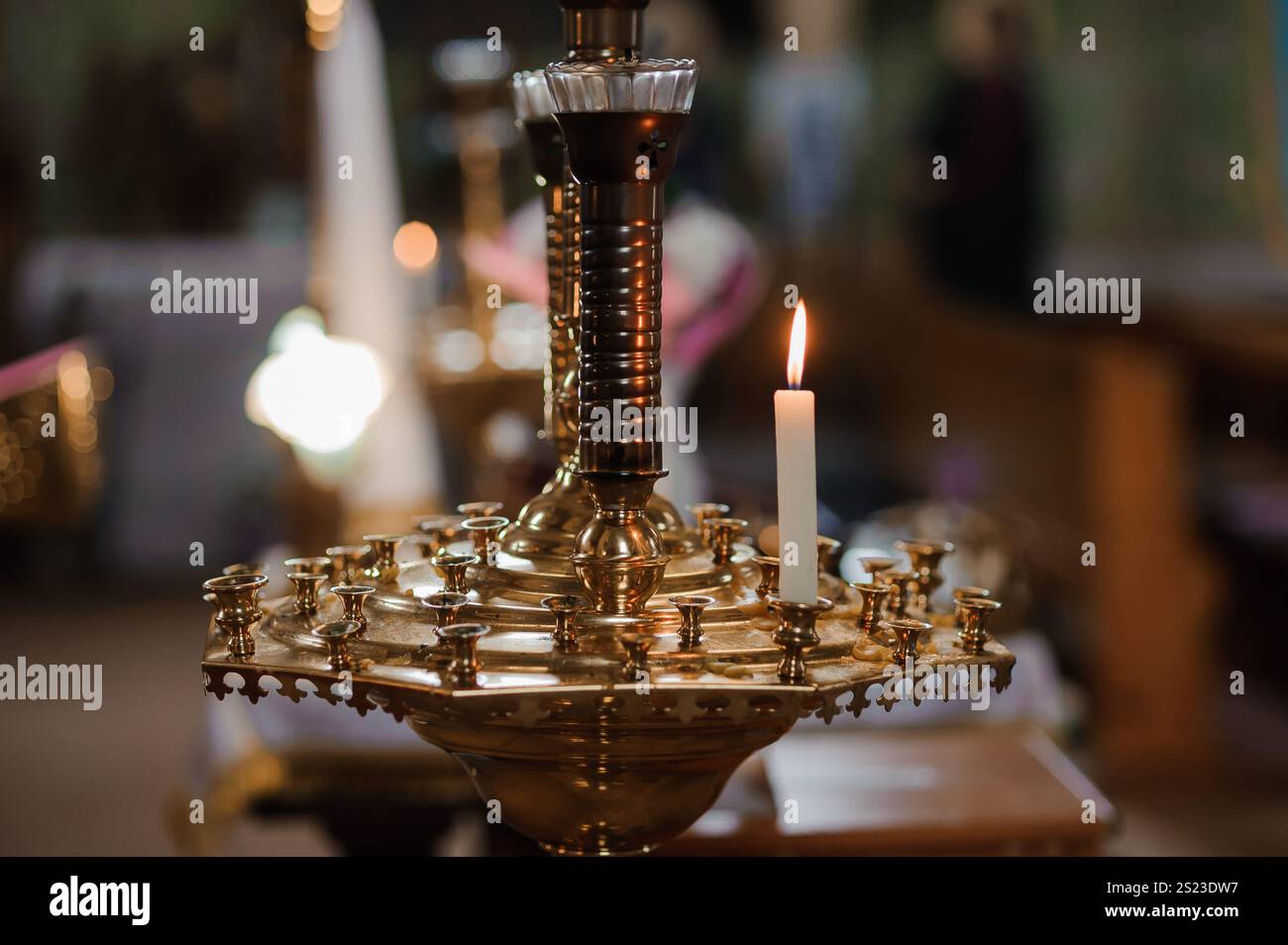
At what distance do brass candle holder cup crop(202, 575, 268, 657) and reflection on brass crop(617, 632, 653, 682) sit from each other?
0.52 feet

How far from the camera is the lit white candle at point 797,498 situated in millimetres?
599

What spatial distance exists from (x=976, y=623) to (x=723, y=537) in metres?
0.14

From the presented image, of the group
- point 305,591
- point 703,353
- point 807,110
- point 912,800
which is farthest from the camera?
point 807,110

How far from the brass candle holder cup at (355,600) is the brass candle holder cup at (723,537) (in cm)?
17

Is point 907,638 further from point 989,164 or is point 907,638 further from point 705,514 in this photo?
point 989,164

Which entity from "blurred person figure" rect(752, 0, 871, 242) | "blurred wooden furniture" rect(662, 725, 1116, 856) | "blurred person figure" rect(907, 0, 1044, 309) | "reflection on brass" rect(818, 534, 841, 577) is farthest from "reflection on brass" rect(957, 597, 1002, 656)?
"blurred person figure" rect(752, 0, 871, 242)

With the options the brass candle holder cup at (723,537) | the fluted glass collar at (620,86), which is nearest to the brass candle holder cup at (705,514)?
the brass candle holder cup at (723,537)

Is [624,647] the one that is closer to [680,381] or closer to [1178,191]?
[680,381]

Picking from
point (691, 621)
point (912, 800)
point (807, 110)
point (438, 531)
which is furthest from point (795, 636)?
point (807, 110)

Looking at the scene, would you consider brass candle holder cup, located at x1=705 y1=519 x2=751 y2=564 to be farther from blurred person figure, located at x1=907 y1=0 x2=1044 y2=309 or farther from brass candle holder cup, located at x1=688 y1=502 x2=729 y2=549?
blurred person figure, located at x1=907 y1=0 x2=1044 y2=309

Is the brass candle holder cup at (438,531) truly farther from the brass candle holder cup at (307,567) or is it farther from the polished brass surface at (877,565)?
the polished brass surface at (877,565)

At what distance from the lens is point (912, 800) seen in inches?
69.4

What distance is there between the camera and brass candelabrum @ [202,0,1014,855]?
0.57 m
